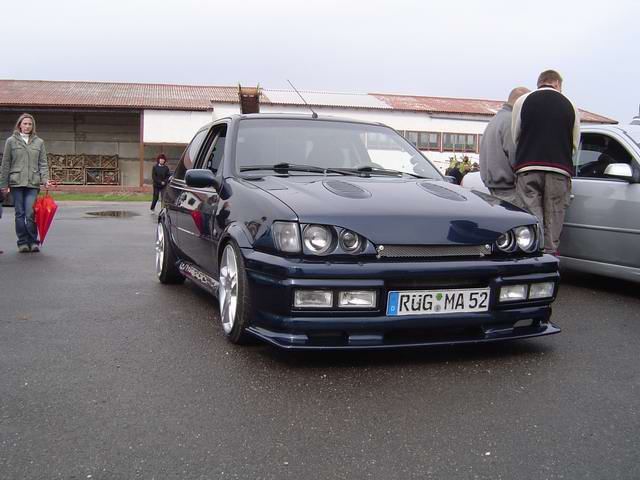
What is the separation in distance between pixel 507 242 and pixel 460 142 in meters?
36.2

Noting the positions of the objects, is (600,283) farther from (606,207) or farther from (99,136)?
(99,136)

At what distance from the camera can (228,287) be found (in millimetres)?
4066

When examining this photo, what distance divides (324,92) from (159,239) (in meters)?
35.7

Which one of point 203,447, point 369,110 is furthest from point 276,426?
point 369,110

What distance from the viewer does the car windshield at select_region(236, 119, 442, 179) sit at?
4.66m

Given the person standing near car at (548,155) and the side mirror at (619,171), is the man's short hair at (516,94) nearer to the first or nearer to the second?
the person standing near car at (548,155)

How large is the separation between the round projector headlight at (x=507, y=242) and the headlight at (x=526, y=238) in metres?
0.03

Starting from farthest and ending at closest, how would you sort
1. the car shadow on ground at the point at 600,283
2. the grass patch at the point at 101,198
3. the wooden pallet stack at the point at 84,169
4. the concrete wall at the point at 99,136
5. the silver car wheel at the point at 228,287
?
1. the concrete wall at the point at 99,136
2. the wooden pallet stack at the point at 84,169
3. the grass patch at the point at 101,198
4. the car shadow on ground at the point at 600,283
5. the silver car wheel at the point at 228,287

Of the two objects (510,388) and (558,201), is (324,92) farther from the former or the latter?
(510,388)

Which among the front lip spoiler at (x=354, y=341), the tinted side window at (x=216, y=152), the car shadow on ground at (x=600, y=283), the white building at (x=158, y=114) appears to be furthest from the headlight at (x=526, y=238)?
the white building at (x=158, y=114)

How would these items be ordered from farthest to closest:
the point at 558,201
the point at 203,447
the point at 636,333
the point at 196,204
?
the point at 558,201 → the point at 196,204 → the point at 636,333 → the point at 203,447

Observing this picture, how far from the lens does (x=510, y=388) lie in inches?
131

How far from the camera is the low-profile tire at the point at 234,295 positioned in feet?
12.2

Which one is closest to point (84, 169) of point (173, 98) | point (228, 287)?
point (173, 98)
